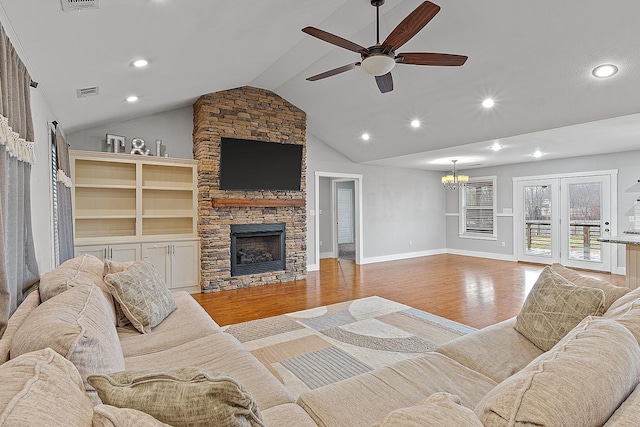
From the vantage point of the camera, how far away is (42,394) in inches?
31.2

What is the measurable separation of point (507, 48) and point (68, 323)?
13.6 feet

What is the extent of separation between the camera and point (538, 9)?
9.72 ft

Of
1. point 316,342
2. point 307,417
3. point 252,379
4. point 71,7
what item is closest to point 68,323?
point 252,379

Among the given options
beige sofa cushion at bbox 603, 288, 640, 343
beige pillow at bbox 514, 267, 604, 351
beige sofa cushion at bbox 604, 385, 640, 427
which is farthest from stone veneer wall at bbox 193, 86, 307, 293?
beige sofa cushion at bbox 604, 385, 640, 427

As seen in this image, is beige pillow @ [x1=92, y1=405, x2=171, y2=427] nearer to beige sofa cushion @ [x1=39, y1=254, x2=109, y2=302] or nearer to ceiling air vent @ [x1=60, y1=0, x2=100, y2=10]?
beige sofa cushion @ [x1=39, y1=254, x2=109, y2=302]

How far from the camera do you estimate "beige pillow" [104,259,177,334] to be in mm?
2330

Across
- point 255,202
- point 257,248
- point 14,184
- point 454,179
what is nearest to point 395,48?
point 14,184

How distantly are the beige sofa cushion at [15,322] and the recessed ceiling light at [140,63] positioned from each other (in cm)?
194

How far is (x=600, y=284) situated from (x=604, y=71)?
8.12 feet

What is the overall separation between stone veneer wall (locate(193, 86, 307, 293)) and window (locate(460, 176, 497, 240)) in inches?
198

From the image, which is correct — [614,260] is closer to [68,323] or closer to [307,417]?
[307,417]

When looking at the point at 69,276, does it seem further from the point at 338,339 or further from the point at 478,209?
the point at 478,209

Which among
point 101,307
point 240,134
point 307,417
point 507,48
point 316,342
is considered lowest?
point 316,342

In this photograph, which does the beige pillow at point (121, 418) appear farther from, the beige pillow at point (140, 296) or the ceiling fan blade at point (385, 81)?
the ceiling fan blade at point (385, 81)
